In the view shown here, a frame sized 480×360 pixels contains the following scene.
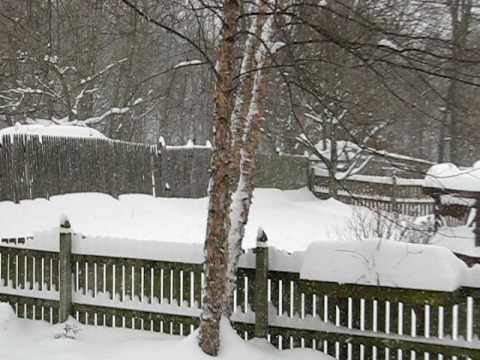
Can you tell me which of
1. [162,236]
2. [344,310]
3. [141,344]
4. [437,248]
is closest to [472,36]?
Answer: [437,248]

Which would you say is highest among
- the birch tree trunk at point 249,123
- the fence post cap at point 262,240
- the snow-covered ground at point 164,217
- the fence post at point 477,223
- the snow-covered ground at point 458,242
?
the birch tree trunk at point 249,123

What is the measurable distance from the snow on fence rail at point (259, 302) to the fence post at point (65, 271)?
0.01 metres

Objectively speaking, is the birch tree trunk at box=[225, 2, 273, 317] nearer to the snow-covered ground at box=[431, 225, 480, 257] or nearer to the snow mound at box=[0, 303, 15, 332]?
the snow mound at box=[0, 303, 15, 332]

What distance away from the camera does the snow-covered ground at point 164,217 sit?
49.7 ft

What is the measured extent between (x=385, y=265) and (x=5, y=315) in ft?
14.7

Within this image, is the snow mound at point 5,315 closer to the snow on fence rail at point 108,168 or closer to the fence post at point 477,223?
the fence post at point 477,223

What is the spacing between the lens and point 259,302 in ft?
20.0

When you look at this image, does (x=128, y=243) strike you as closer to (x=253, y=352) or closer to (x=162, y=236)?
(x=253, y=352)

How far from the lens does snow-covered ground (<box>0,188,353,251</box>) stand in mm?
15148

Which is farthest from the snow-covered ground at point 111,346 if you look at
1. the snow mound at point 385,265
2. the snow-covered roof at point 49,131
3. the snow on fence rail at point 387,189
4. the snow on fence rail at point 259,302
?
the snow on fence rail at point 387,189

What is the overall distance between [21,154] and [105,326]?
10.3m

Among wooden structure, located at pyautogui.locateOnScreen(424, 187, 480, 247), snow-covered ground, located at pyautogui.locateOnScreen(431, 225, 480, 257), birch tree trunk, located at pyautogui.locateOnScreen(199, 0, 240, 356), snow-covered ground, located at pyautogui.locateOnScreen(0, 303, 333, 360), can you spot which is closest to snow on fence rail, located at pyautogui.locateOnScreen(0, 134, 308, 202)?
snow-covered ground, located at pyautogui.locateOnScreen(0, 303, 333, 360)

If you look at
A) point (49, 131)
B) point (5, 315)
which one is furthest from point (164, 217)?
point (5, 315)

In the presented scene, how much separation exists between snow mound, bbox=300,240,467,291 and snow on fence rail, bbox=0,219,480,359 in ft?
0.22
